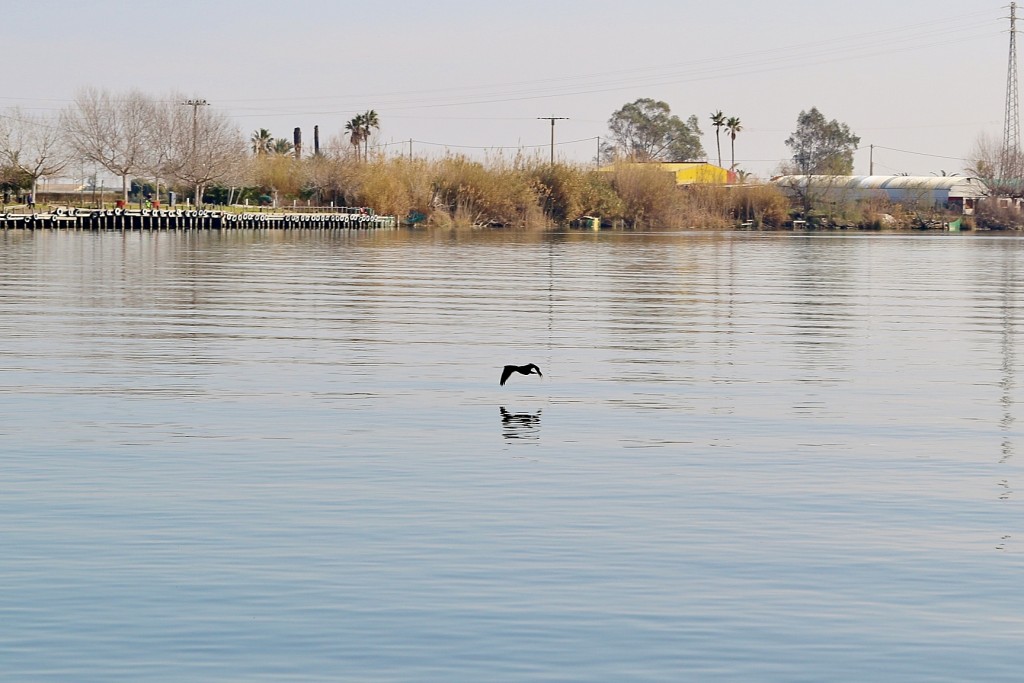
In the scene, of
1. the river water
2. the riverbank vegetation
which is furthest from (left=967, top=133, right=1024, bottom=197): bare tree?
the river water

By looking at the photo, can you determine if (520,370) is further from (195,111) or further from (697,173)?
(697,173)

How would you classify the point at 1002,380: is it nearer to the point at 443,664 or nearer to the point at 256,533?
the point at 256,533

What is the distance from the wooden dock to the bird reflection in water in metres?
84.4

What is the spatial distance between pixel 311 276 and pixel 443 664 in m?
37.9

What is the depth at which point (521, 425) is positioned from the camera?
52.9 ft

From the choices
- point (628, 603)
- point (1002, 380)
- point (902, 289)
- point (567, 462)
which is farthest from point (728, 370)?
point (902, 289)

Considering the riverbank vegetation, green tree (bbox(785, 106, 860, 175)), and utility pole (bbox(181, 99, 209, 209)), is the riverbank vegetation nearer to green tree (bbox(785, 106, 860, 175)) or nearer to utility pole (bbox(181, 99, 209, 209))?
utility pole (bbox(181, 99, 209, 209))

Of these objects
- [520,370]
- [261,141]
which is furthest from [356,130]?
[520,370]

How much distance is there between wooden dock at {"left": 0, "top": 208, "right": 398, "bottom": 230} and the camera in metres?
98.0

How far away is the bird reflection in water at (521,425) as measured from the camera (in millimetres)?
15452

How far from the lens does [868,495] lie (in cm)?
1252

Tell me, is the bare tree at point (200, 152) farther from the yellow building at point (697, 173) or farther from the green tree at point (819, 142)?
the green tree at point (819, 142)

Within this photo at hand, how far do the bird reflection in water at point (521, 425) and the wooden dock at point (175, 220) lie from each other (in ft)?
277

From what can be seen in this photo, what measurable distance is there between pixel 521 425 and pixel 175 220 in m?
90.6
